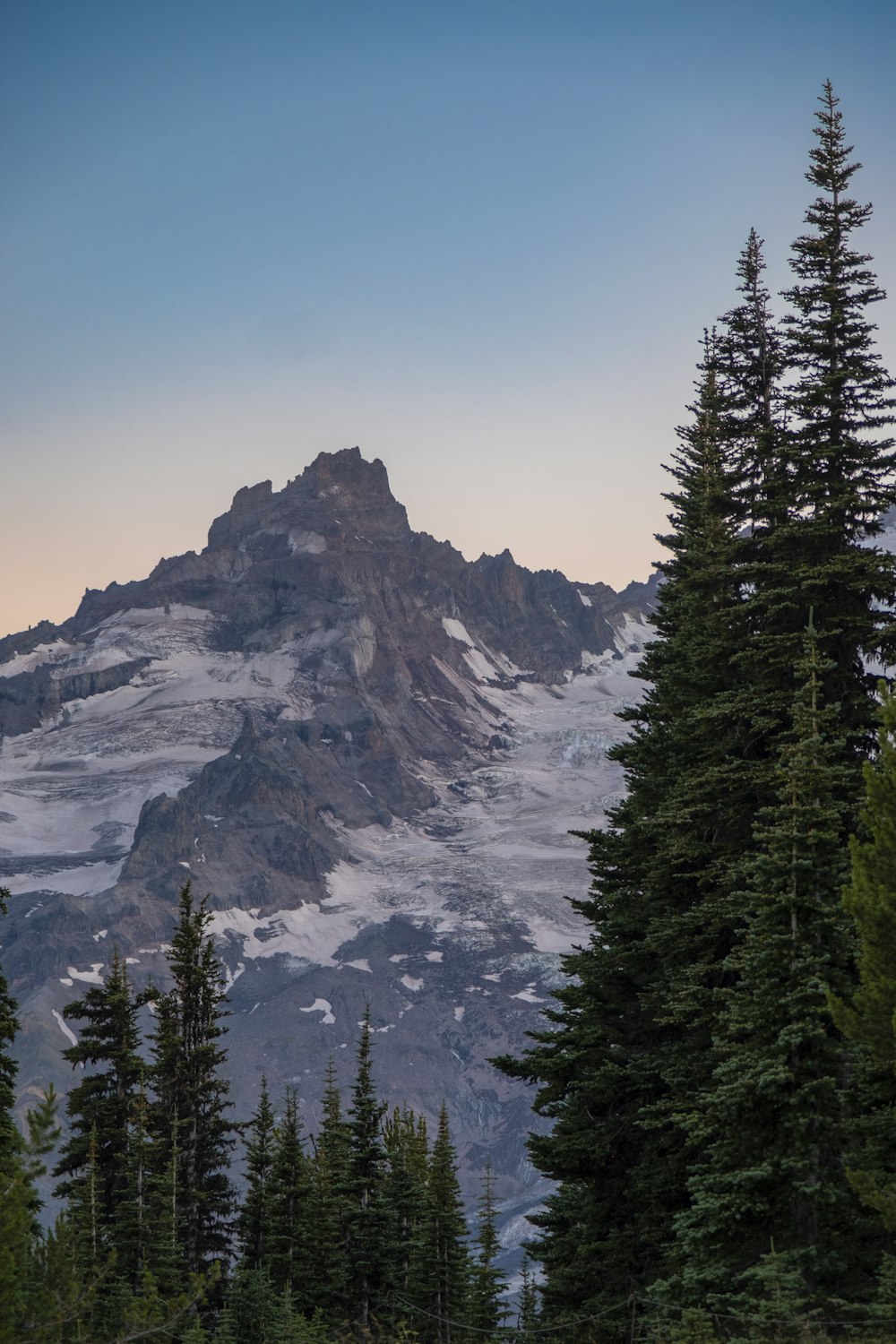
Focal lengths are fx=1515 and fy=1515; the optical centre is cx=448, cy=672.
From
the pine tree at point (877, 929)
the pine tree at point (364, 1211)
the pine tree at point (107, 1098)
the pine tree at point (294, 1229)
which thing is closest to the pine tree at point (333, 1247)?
the pine tree at point (294, 1229)

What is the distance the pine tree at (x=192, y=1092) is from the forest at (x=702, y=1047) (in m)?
0.14

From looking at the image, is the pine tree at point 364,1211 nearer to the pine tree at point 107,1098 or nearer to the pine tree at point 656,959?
the pine tree at point 107,1098

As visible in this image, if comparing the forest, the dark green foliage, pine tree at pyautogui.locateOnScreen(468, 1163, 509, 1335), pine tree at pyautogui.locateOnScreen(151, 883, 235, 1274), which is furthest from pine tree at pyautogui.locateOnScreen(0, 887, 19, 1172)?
pine tree at pyautogui.locateOnScreen(468, 1163, 509, 1335)

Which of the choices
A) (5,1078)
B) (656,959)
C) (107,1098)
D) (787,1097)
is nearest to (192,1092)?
(107,1098)

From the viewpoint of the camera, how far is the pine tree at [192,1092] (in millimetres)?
48906

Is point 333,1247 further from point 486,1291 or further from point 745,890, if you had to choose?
point 745,890

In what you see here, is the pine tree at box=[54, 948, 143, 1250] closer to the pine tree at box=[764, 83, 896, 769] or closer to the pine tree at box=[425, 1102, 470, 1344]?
the pine tree at box=[425, 1102, 470, 1344]

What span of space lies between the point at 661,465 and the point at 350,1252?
26.7 m

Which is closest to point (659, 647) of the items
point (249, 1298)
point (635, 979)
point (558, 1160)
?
point (635, 979)

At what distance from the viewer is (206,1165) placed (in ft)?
166

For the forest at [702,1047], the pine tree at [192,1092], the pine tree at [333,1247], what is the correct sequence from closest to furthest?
the forest at [702,1047]
the pine tree at [333,1247]
the pine tree at [192,1092]

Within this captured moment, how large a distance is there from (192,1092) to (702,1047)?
23561mm

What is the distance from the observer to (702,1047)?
3103 centimetres

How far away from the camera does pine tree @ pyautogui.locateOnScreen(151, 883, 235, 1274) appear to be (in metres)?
48.9
